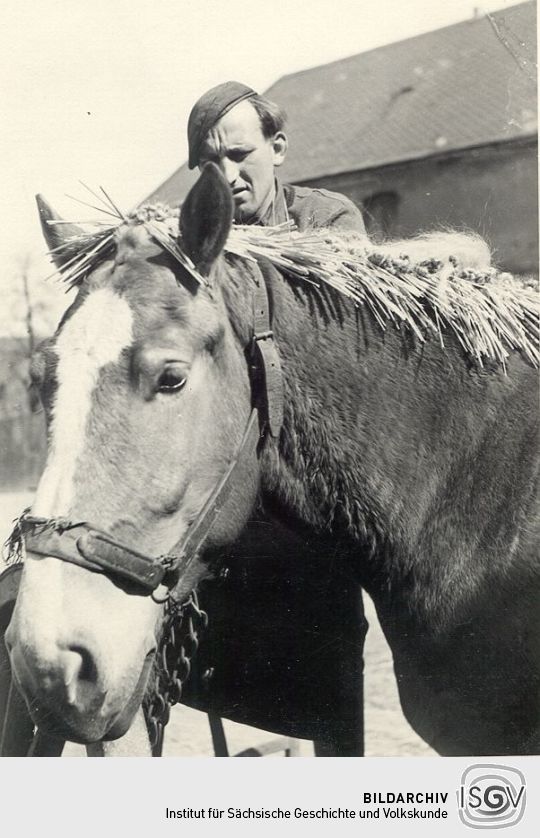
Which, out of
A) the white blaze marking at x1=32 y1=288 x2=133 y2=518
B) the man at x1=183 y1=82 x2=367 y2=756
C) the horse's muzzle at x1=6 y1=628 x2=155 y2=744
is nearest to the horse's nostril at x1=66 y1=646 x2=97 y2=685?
the horse's muzzle at x1=6 y1=628 x2=155 y2=744

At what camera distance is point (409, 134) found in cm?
875

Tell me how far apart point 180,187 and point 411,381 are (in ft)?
10.4

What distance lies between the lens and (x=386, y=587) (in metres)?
1.95

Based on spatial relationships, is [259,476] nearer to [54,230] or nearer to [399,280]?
[399,280]

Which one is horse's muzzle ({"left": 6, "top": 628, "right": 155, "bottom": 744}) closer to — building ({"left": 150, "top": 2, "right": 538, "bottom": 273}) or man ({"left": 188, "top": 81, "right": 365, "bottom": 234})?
man ({"left": 188, "top": 81, "right": 365, "bottom": 234})

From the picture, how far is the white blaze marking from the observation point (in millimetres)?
1571

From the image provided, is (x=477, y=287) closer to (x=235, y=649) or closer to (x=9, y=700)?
(x=235, y=649)

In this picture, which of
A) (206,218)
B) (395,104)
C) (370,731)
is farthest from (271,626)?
(395,104)

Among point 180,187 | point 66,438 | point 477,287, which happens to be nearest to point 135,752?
point 66,438

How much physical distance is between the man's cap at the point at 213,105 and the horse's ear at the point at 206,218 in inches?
43.0

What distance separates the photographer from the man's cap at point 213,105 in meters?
2.60

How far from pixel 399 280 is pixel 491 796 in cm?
155

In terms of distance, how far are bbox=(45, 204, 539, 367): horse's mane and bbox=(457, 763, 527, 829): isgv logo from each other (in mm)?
1201

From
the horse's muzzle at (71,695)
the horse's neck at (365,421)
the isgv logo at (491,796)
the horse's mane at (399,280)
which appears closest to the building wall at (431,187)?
the horse's mane at (399,280)
